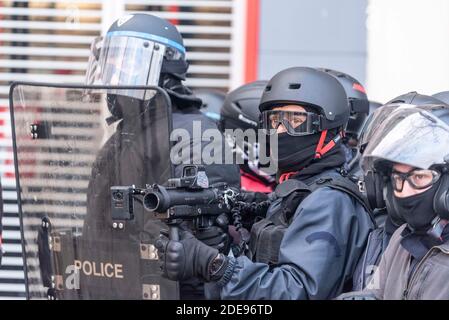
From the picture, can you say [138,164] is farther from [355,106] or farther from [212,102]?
[212,102]

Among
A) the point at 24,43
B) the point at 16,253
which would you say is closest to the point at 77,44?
the point at 24,43

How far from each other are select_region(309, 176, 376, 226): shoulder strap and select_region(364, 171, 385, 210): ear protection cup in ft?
0.37

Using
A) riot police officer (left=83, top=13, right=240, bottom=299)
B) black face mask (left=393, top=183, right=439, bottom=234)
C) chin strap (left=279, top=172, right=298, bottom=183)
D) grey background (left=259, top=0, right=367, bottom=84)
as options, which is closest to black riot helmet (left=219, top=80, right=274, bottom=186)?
riot police officer (left=83, top=13, right=240, bottom=299)

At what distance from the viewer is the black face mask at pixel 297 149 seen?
4.06 meters

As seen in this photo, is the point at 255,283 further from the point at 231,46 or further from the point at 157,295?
the point at 231,46

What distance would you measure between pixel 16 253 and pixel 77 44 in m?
1.75

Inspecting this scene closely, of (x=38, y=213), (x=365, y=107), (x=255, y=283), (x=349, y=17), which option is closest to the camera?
(x=255, y=283)

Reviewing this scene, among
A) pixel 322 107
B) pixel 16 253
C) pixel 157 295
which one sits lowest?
pixel 16 253

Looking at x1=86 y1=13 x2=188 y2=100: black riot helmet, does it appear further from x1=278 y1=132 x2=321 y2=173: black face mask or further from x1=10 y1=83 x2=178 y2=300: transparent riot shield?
x1=278 y1=132 x2=321 y2=173: black face mask

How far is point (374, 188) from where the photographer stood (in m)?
3.53

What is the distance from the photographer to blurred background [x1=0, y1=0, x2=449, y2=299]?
23.9 feet

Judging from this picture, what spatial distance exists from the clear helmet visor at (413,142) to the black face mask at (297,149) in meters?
0.74

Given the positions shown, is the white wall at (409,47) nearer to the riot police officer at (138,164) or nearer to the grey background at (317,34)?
the grey background at (317,34)

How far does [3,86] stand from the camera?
795cm
